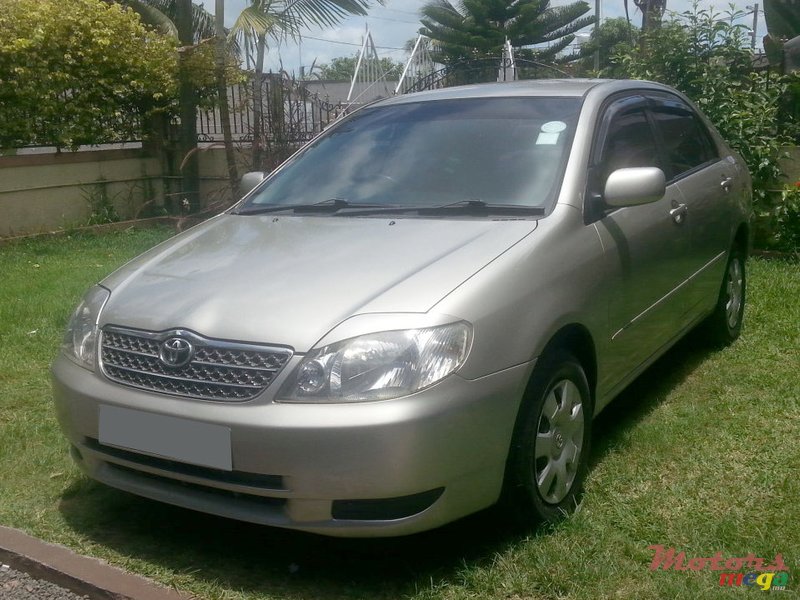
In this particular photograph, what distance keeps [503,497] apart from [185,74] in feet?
32.5

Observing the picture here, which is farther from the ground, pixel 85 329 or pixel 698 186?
pixel 698 186

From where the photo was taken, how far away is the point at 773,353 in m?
5.62

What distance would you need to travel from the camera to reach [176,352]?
122 inches

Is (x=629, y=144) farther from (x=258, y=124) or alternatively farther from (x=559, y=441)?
(x=258, y=124)

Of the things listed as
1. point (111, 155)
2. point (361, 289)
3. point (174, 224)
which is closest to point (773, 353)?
point (361, 289)

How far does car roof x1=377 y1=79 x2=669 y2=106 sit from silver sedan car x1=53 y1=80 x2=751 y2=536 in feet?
0.10

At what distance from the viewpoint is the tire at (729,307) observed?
18.6ft

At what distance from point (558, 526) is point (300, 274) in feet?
4.27

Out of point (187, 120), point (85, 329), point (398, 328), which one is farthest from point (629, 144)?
point (187, 120)

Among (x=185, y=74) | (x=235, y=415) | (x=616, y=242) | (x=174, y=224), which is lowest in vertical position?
(x=174, y=224)

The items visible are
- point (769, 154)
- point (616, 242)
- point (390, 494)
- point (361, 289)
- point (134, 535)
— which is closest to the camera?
point (390, 494)

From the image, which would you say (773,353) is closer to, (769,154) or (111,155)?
(769,154)

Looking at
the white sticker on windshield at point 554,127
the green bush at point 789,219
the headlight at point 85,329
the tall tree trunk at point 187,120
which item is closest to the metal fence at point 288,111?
the tall tree trunk at point 187,120

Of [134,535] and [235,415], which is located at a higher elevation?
[235,415]
